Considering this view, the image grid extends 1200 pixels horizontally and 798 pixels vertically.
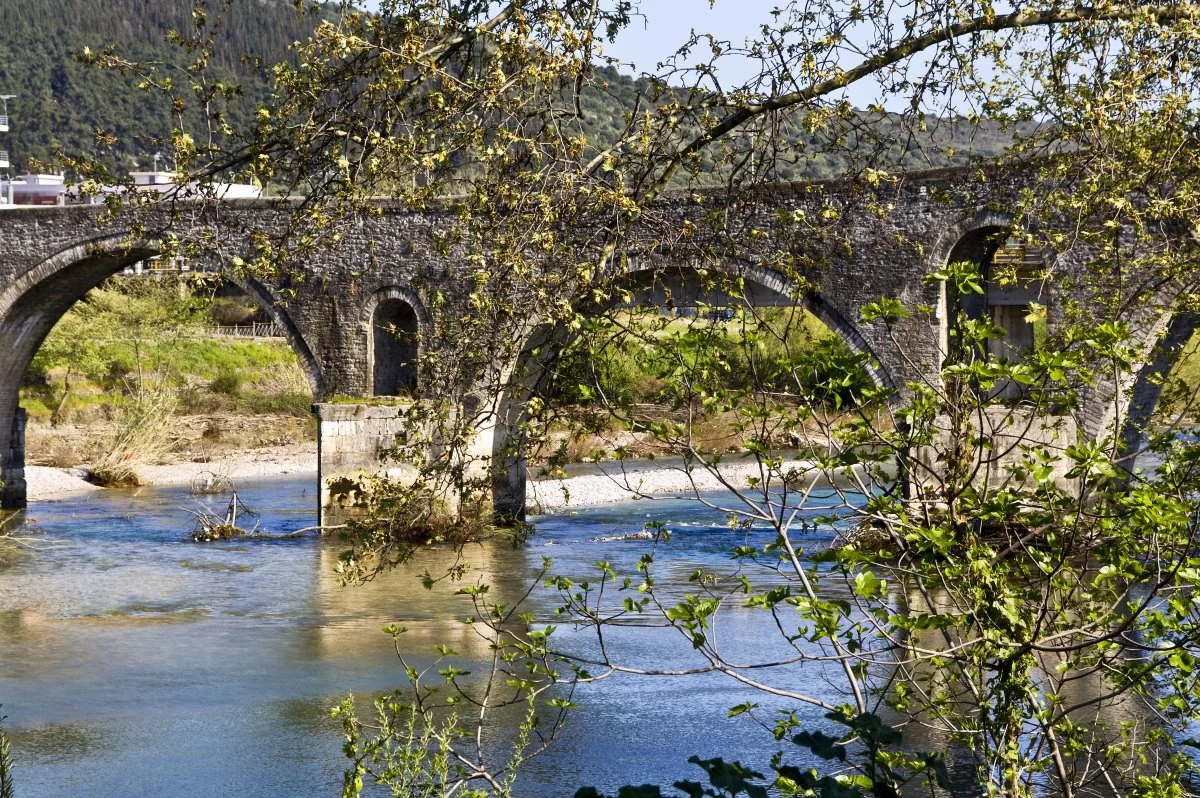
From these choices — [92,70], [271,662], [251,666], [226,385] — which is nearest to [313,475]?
[226,385]

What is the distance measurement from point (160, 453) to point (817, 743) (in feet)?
78.1

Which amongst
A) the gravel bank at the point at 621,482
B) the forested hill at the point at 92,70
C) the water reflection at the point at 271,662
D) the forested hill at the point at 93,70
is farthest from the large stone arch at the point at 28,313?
the forested hill at the point at 92,70

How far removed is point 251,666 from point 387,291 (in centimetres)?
864

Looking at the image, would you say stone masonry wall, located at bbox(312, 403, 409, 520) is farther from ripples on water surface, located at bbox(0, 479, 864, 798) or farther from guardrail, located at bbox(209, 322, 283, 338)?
guardrail, located at bbox(209, 322, 283, 338)

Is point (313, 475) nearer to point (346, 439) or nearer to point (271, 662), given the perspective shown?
point (346, 439)

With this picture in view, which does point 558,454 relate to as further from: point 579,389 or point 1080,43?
point 1080,43

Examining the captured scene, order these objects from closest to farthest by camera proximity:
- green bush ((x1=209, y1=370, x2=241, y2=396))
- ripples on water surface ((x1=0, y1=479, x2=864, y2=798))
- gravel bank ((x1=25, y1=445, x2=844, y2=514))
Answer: ripples on water surface ((x1=0, y1=479, x2=864, y2=798)) → gravel bank ((x1=25, y1=445, x2=844, y2=514)) → green bush ((x1=209, y1=370, x2=241, y2=396))

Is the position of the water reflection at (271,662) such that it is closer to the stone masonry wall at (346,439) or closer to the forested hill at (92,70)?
the stone masonry wall at (346,439)

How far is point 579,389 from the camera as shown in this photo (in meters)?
4.42

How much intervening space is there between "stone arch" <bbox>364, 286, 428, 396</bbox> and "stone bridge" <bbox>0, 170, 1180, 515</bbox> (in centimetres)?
2

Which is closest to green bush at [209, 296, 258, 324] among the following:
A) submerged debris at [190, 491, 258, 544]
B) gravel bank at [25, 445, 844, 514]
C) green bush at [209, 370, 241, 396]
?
green bush at [209, 370, 241, 396]

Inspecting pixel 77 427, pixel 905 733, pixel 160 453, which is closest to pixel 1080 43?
pixel 905 733

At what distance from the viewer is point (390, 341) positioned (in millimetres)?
19328

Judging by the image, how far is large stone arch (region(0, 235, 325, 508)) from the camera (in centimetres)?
2080
